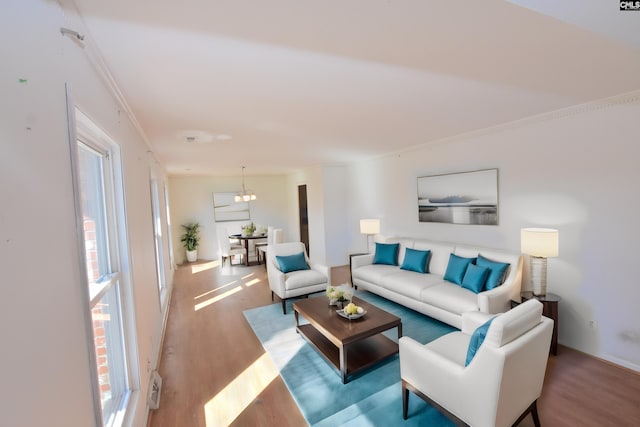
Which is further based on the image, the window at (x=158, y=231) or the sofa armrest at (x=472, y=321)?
the window at (x=158, y=231)

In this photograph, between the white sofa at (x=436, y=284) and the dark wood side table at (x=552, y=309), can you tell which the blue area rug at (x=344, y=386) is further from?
the dark wood side table at (x=552, y=309)

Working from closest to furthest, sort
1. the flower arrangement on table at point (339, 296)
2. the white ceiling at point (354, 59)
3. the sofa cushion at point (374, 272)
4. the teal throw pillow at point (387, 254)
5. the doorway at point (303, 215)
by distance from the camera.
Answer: the white ceiling at point (354, 59)
the flower arrangement on table at point (339, 296)
the sofa cushion at point (374, 272)
the teal throw pillow at point (387, 254)
the doorway at point (303, 215)

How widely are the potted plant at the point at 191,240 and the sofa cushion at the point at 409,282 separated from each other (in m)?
5.56

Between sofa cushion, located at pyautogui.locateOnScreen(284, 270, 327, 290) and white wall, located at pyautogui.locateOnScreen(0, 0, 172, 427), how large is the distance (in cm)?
302

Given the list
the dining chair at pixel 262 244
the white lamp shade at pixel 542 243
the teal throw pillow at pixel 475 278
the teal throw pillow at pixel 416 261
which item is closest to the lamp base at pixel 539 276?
the white lamp shade at pixel 542 243

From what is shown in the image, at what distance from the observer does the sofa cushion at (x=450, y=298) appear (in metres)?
3.13

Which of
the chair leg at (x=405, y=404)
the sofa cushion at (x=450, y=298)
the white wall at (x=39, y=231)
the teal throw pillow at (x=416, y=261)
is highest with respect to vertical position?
the white wall at (x=39, y=231)

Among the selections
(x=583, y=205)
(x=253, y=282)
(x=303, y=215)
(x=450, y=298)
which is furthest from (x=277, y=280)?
(x=303, y=215)

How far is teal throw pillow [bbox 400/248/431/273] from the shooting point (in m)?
4.23

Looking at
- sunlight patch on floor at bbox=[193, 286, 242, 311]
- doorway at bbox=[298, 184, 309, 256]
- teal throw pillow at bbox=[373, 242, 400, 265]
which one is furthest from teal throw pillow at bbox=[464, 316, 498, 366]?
doorway at bbox=[298, 184, 309, 256]

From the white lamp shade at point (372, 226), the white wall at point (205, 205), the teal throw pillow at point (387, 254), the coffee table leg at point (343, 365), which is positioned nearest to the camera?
the coffee table leg at point (343, 365)

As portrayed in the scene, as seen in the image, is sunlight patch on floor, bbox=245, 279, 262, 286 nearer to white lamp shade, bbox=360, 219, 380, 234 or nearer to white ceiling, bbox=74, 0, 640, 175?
white lamp shade, bbox=360, 219, 380, 234

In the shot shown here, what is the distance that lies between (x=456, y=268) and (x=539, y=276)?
2.92ft

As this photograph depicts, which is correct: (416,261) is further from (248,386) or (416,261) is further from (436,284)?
(248,386)
